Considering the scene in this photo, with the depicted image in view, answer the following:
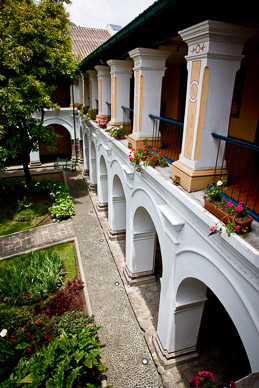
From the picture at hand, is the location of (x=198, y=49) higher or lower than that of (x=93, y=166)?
higher

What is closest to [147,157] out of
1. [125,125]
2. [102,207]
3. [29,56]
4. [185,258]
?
[185,258]

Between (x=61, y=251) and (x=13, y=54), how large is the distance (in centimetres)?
720

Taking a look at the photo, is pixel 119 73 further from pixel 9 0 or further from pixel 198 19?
pixel 9 0

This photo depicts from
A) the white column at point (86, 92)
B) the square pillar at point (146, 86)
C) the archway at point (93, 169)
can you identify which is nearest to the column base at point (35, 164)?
the archway at point (93, 169)

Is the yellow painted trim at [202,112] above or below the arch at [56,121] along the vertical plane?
above

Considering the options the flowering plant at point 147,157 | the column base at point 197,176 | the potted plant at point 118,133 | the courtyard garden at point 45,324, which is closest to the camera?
the column base at point 197,176

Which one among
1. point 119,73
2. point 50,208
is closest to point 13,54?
point 119,73

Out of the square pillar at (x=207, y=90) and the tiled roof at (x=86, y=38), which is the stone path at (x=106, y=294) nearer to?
the square pillar at (x=207, y=90)

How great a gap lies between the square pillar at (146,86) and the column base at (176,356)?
486cm

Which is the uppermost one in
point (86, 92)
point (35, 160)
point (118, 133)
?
point (86, 92)

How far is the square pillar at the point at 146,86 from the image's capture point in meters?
6.04

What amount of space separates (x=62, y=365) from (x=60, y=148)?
20.7m

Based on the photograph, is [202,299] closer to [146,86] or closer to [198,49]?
[198,49]

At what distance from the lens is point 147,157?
19.7 feet
